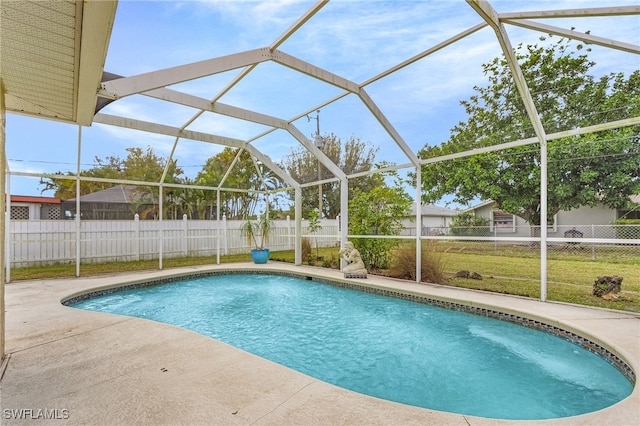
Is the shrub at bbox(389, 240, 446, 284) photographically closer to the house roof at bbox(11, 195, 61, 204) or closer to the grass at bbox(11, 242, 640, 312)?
the grass at bbox(11, 242, 640, 312)

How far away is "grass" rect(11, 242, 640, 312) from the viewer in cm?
526

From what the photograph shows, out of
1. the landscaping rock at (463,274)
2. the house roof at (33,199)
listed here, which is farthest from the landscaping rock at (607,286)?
the house roof at (33,199)

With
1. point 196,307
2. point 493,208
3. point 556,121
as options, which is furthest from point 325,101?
point 493,208

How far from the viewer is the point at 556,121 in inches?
220

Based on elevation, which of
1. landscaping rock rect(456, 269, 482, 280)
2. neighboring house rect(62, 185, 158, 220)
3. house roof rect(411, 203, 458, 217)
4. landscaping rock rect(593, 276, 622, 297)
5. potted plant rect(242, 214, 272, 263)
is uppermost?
neighboring house rect(62, 185, 158, 220)

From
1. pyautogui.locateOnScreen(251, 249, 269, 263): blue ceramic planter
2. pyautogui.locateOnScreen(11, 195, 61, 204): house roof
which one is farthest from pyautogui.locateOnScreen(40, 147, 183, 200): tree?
pyautogui.locateOnScreen(251, 249, 269, 263): blue ceramic planter

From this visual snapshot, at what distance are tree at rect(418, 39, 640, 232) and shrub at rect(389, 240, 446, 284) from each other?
8.29 feet

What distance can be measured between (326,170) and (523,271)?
23.0 ft

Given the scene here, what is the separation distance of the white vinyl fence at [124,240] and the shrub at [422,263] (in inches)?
77.9

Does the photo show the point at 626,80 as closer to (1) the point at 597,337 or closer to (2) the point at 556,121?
(2) the point at 556,121

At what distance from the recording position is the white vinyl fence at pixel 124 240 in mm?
8633

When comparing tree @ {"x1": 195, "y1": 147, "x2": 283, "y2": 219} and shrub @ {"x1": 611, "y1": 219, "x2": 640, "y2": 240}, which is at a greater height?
tree @ {"x1": 195, "y1": 147, "x2": 283, "y2": 219}

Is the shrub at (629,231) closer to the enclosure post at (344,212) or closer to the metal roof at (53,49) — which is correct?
the enclosure post at (344,212)

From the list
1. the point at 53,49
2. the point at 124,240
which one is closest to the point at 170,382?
the point at 53,49
